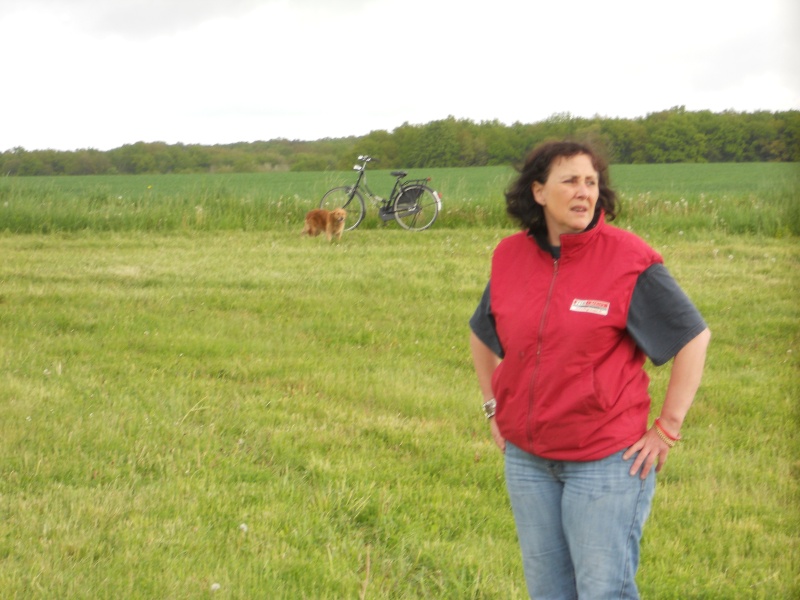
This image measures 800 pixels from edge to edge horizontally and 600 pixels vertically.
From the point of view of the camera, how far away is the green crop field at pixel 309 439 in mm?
4000

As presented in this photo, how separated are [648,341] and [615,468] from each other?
0.37 m

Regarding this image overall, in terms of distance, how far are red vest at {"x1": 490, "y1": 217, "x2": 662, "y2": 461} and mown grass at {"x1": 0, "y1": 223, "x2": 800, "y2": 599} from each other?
1.40 meters

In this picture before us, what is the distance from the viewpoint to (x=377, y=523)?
441 centimetres

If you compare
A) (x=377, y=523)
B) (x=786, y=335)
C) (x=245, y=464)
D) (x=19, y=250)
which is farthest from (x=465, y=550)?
(x=19, y=250)

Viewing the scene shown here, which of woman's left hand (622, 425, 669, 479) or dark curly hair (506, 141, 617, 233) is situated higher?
dark curly hair (506, 141, 617, 233)

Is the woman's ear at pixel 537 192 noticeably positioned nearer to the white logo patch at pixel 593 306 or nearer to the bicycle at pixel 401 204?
the white logo patch at pixel 593 306

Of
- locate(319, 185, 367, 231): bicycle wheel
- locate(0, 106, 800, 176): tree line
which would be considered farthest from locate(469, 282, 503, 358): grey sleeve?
locate(0, 106, 800, 176): tree line

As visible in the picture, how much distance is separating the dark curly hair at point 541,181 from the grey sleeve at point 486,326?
272mm

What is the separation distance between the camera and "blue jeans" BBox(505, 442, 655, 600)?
264 cm

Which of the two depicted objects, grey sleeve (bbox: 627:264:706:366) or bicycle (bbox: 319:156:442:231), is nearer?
grey sleeve (bbox: 627:264:706:366)

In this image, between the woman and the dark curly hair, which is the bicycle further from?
the woman

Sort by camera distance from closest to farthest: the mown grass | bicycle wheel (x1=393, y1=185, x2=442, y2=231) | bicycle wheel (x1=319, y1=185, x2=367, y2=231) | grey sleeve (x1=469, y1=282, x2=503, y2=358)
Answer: grey sleeve (x1=469, y1=282, x2=503, y2=358) < the mown grass < bicycle wheel (x1=393, y1=185, x2=442, y2=231) < bicycle wheel (x1=319, y1=185, x2=367, y2=231)

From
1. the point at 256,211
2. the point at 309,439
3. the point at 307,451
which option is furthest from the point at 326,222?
the point at 307,451

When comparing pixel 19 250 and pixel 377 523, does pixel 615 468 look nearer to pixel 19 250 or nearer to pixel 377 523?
pixel 377 523
